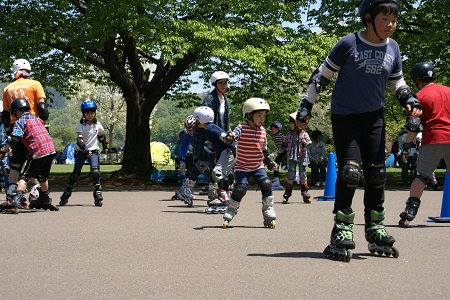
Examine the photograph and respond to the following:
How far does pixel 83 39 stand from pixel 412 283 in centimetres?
1659

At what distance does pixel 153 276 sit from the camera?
5.64 metres

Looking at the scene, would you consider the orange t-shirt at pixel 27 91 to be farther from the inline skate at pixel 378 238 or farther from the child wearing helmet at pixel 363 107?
the inline skate at pixel 378 238

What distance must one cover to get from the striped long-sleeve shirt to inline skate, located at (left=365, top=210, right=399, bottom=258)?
291 cm

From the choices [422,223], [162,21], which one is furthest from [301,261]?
[162,21]

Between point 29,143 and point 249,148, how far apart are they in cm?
349

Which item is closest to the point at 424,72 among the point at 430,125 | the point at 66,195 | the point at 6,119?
the point at 430,125

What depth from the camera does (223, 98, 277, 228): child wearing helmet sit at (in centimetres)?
941

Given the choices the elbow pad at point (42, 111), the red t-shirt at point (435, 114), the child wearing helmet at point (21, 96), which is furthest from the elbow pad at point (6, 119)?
the red t-shirt at point (435, 114)

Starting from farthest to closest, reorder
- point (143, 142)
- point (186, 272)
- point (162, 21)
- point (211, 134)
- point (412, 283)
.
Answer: point (143, 142) < point (162, 21) < point (211, 134) < point (186, 272) < point (412, 283)

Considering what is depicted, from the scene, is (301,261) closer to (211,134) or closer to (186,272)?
(186,272)

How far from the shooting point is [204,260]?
21.2 feet

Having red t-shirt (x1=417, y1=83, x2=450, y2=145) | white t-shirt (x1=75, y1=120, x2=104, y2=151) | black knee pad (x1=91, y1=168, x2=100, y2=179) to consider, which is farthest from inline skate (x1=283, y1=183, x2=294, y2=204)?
red t-shirt (x1=417, y1=83, x2=450, y2=145)

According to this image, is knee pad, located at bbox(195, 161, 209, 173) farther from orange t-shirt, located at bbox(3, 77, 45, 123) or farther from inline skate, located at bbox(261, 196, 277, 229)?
inline skate, located at bbox(261, 196, 277, 229)

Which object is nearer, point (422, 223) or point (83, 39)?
point (422, 223)
